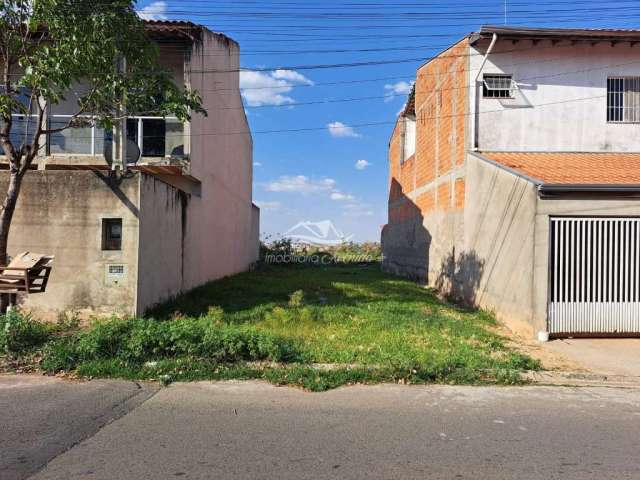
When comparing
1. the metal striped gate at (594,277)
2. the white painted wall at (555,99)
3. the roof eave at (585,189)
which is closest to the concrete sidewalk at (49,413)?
the metal striped gate at (594,277)

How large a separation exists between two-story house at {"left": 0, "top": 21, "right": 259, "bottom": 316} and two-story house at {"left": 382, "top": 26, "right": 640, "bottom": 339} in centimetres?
680

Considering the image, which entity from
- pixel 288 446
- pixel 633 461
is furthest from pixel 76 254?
pixel 633 461

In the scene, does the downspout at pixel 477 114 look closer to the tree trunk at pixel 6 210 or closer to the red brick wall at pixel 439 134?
the red brick wall at pixel 439 134

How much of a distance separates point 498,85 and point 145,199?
9.26 metres

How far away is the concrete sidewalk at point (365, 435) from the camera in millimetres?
3432

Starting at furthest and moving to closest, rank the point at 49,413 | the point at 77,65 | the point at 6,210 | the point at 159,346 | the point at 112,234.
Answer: the point at 112,234 → the point at 6,210 → the point at 77,65 → the point at 159,346 → the point at 49,413

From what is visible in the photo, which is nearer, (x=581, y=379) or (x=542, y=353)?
(x=581, y=379)

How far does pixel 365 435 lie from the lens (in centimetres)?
409

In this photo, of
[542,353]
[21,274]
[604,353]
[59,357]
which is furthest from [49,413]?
[604,353]

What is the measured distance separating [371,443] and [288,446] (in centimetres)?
68

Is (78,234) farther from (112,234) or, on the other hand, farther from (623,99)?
(623,99)

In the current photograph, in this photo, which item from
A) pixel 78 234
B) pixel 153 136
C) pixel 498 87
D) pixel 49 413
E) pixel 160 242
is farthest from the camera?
pixel 498 87

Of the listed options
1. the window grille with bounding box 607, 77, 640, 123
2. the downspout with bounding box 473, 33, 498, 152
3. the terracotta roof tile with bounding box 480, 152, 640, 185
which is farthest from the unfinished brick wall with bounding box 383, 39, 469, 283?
the window grille with bounding box 607, 77, 640, 123

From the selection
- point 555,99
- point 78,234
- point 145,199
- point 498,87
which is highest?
point 498,87
